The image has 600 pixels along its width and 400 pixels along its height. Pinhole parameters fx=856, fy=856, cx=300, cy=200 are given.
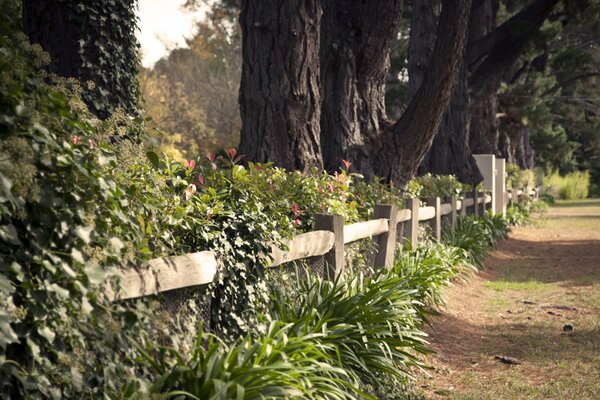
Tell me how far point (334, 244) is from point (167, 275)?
9.18 feet

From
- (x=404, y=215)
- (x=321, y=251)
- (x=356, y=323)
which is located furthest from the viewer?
(x=404, y=215)

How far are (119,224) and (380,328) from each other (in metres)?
2.80

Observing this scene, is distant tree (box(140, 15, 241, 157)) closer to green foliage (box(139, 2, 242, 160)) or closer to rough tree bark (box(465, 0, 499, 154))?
green foliage (box(139, 2, 242, 160))

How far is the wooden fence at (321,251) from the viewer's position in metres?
3.98

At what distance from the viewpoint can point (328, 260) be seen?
688 cm

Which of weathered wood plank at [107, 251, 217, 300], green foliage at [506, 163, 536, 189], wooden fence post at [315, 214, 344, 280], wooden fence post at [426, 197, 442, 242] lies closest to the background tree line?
wooden fence post at [426, 197, 442, 242]

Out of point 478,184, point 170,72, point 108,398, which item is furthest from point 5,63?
point 170,72

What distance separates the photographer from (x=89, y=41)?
736 centimetres

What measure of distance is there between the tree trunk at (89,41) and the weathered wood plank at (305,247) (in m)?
2.23

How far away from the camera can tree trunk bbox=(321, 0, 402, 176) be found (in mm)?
12172

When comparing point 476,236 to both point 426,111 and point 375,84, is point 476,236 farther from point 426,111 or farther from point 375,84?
point 375,84

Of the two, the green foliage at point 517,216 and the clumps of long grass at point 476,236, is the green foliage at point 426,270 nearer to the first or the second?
the clumps of long grass at point 476,236

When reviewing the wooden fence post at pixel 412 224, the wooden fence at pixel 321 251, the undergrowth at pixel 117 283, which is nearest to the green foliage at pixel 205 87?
the wooden fence at pixel 321 251

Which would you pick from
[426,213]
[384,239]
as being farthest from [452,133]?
[384,239]
